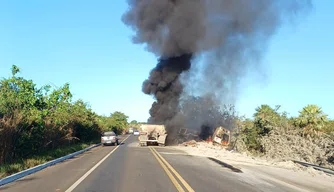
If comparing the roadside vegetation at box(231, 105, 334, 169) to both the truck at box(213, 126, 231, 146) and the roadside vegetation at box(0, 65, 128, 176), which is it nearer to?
the truck at box(213, 126, 231, 146)

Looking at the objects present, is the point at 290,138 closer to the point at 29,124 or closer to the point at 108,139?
the point at 29,124

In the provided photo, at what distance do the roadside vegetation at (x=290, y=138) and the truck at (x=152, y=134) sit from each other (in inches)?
295

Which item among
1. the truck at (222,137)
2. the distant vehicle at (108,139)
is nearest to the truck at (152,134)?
the distant vehicle at (108,139)

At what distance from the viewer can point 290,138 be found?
894 inches

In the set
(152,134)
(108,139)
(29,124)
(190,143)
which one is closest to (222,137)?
(190,143)

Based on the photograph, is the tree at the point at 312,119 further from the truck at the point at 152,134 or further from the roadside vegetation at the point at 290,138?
the truck at the point at 152,134

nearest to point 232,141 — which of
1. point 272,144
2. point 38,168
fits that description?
point 272,144

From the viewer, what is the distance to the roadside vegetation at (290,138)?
1889 cm

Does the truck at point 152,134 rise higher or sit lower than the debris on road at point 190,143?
higher

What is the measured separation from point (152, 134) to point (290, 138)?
56.7 ft

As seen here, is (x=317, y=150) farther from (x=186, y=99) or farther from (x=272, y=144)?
(x=186, y=99)

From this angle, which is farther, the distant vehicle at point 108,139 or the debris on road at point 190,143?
the debris on road at point 190,143

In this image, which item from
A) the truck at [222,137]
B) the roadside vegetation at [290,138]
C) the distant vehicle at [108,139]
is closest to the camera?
the roadside vegetation at [290,138]

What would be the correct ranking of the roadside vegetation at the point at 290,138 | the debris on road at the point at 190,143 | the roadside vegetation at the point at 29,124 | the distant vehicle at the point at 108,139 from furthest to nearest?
the debris on road at the point at 190,143 < the distant vehicle at the point at 108,139 < the roadside vegetation at the point at 290,138 < the roadside vegetation at the point at 29,124
